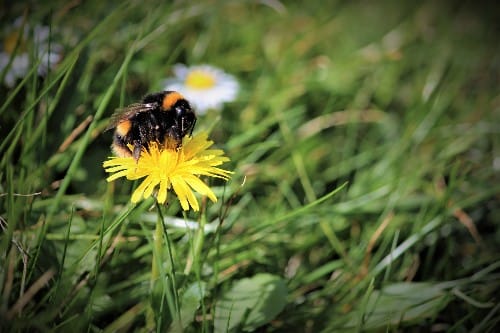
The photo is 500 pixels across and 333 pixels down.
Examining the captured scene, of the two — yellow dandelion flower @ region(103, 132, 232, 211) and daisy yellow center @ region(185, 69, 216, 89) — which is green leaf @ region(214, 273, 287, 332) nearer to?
yellow dandelion flower @ region(103, 132, 232, 211)

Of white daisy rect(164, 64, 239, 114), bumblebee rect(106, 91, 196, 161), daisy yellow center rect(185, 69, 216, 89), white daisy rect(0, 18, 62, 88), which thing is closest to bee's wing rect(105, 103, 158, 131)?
bumblebee rect(106, 91, 196, 161)

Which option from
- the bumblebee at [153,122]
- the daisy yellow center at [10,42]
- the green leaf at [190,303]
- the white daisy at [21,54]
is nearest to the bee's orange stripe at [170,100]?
the bumblebee at [153,122]

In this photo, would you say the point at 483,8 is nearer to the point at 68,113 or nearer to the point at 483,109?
the point at 483,109

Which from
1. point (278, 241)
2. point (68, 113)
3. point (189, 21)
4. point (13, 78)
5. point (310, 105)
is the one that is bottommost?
point (278, 241)

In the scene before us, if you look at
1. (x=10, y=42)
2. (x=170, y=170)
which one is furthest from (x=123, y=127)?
(x=10, y=42)

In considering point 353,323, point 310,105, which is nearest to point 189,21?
point 310,105

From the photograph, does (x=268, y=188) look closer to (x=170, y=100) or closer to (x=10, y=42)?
(x=170, y=100)
